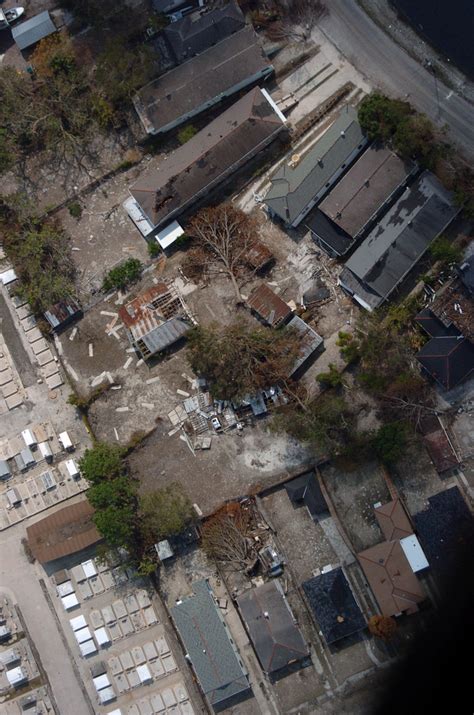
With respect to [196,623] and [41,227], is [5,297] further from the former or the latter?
[196,623]

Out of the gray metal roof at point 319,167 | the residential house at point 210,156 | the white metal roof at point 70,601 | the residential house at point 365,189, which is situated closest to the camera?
the residential house at point 365,189

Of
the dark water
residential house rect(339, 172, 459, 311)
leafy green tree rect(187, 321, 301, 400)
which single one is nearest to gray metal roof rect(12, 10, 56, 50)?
leafy green tree rect(187, 321, 301, 400)

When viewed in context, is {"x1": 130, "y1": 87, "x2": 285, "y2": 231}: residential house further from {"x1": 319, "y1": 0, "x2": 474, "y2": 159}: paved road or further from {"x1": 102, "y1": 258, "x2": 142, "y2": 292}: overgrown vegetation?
{"x1": 319, "y1": 0, "x2": 474, "y2": 159}: paved road

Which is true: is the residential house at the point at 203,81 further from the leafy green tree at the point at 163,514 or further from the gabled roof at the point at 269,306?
the leafy green tree at the point at 163,514

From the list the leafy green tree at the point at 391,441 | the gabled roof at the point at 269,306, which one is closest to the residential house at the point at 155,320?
the gabled roof at the point at 269,306

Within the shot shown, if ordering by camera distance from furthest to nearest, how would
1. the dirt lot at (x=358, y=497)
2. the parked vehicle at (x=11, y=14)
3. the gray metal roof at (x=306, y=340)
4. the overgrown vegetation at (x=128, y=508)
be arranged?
the parked vehicle at (x=11, y=14) → the dirt lot at (x=358, y=497) → the gray metal roof at (x=306, y=340) → the overgrown vegetation at (x=128, y=508)

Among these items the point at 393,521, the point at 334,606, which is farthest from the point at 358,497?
the point at 334,606

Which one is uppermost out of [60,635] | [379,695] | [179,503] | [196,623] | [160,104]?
[160,104]

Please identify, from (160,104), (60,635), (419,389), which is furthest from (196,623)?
(160,104)
